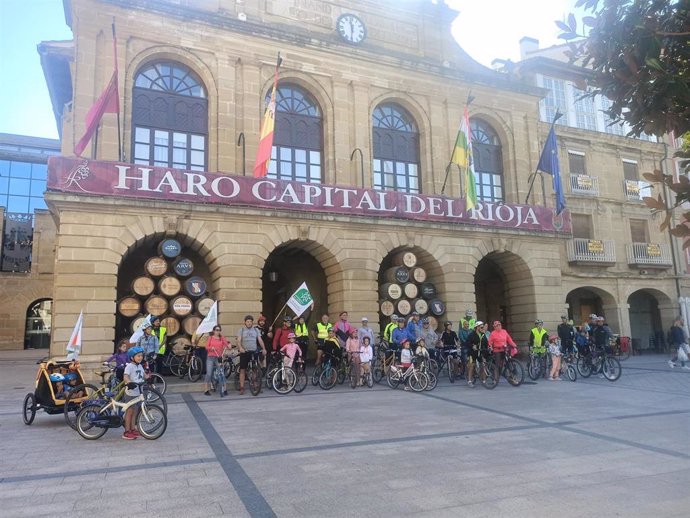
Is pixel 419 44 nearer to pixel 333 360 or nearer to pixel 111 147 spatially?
pixel 111 147

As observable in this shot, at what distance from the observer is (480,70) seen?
23.3 meters

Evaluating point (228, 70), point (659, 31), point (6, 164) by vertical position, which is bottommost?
point (659, 31)

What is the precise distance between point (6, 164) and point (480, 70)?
30.7m

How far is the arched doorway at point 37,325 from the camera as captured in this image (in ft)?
95.9

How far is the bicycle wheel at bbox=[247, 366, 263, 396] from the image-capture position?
12.6 metres

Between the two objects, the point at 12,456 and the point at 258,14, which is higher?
the point at 258,14

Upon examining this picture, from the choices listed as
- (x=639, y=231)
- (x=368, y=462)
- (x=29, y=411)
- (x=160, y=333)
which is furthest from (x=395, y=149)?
(x=368, y=462)

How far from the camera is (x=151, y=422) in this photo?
25.6ft

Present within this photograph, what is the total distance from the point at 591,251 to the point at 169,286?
769 inches

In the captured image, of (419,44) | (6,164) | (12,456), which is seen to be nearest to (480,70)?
(419,44)

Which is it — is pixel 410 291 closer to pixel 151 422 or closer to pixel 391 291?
pixel 391 291

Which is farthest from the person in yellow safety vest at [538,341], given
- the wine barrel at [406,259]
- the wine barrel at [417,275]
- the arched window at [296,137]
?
the arched window at [296,137]

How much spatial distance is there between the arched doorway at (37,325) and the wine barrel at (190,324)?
58.1ft

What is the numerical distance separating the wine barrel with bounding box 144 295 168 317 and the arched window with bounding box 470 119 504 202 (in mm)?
14189
